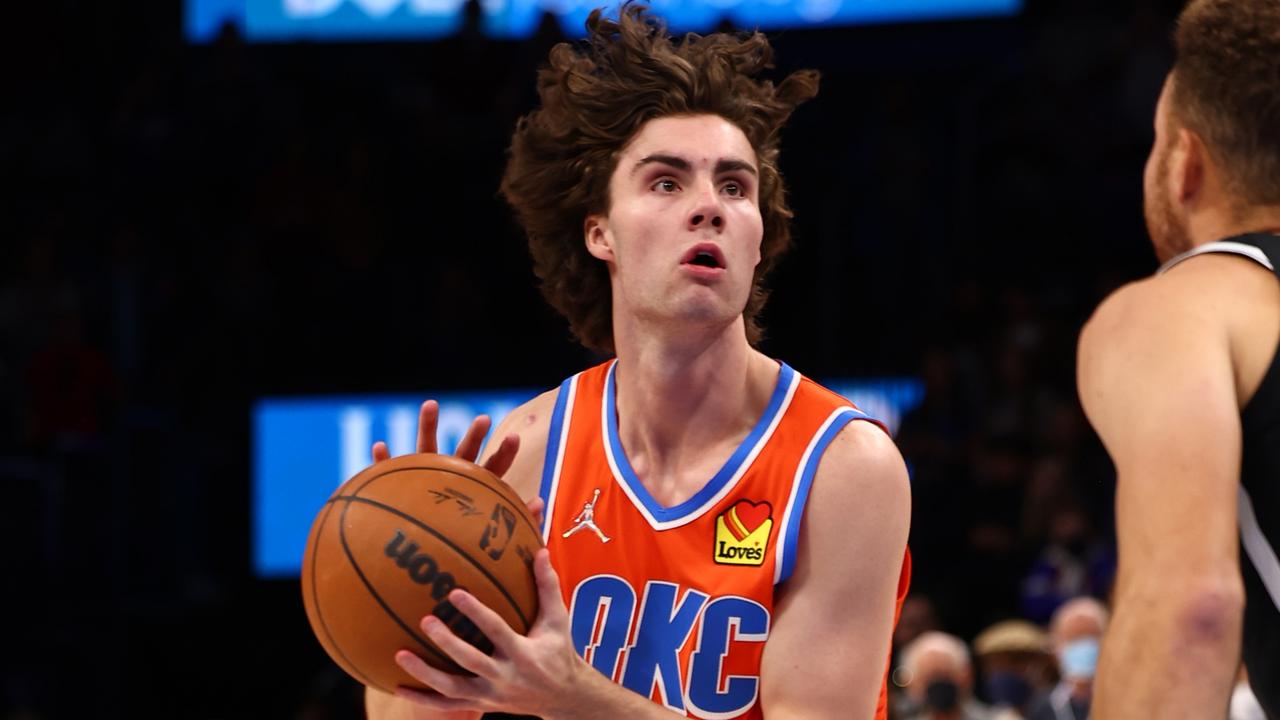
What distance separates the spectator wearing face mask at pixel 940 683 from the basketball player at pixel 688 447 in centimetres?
344

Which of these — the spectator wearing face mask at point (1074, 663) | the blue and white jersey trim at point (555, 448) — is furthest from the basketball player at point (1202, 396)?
the spectator wearing face mask at point (1074, 663)

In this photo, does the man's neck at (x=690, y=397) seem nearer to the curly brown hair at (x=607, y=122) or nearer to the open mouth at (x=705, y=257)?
the open mouth at (x=705, y=257)

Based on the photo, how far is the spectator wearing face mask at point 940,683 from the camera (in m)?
6.88

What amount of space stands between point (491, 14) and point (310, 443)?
3518 millimetres

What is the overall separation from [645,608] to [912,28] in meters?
9.36

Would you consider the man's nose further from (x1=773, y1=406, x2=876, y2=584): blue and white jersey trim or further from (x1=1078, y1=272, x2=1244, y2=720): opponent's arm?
(x1=1078, y1=272, x2=1244, y2=720): opponent's arm

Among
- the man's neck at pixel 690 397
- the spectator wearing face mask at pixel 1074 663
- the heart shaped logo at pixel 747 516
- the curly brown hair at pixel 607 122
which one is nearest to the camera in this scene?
the heart shaped logo at pixel 747 516

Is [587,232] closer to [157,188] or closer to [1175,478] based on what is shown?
[1175,478]

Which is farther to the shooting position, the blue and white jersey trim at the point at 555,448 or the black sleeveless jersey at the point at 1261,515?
the blue and white jersey trim at the point at 555,448

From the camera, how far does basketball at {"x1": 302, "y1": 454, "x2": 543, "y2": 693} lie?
2820mm

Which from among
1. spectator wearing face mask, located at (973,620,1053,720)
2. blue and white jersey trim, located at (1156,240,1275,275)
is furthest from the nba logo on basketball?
spectator wearing face mask, located at (973,620,1053,720)

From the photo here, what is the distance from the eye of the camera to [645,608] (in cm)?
334

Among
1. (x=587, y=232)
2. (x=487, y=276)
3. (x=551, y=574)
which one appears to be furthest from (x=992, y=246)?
(x=551, y=574)

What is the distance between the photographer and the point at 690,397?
139 inches
